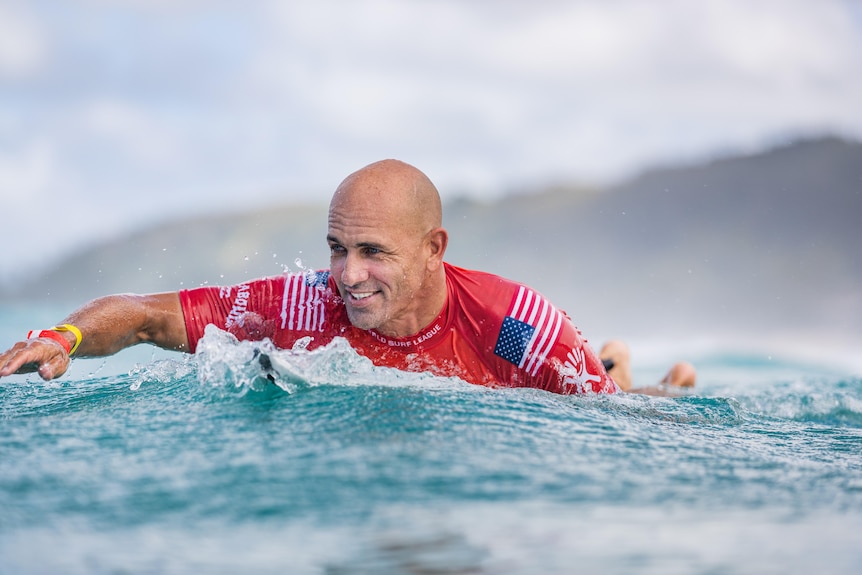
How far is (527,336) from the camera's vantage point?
3965mm

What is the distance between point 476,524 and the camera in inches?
93.2

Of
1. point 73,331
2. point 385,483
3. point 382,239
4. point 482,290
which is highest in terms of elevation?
point 382,239

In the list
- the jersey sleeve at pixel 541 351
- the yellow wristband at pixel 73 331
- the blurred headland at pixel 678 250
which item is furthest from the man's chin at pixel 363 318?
the blurred headland at pixel 678 250

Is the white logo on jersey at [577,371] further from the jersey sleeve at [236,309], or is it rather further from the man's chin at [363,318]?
the jersey sleeve at [236,309]

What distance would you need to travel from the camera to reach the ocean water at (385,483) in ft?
7.36

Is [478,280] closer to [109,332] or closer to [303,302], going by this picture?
[303,302]

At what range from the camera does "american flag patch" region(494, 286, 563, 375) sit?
3.96m

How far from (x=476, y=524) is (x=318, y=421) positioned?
0.87 metres

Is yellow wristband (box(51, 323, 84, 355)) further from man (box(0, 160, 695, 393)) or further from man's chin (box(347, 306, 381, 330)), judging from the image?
man's chin (box(347, 306, 381, 330))

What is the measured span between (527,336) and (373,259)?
745 mm

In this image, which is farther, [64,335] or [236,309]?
[236,309]

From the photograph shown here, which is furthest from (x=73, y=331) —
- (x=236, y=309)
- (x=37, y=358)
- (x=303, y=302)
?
(x=303, y=302)

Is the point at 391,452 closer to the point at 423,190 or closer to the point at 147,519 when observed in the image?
the point at 147,519

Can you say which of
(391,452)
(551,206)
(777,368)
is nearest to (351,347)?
(391,452)
